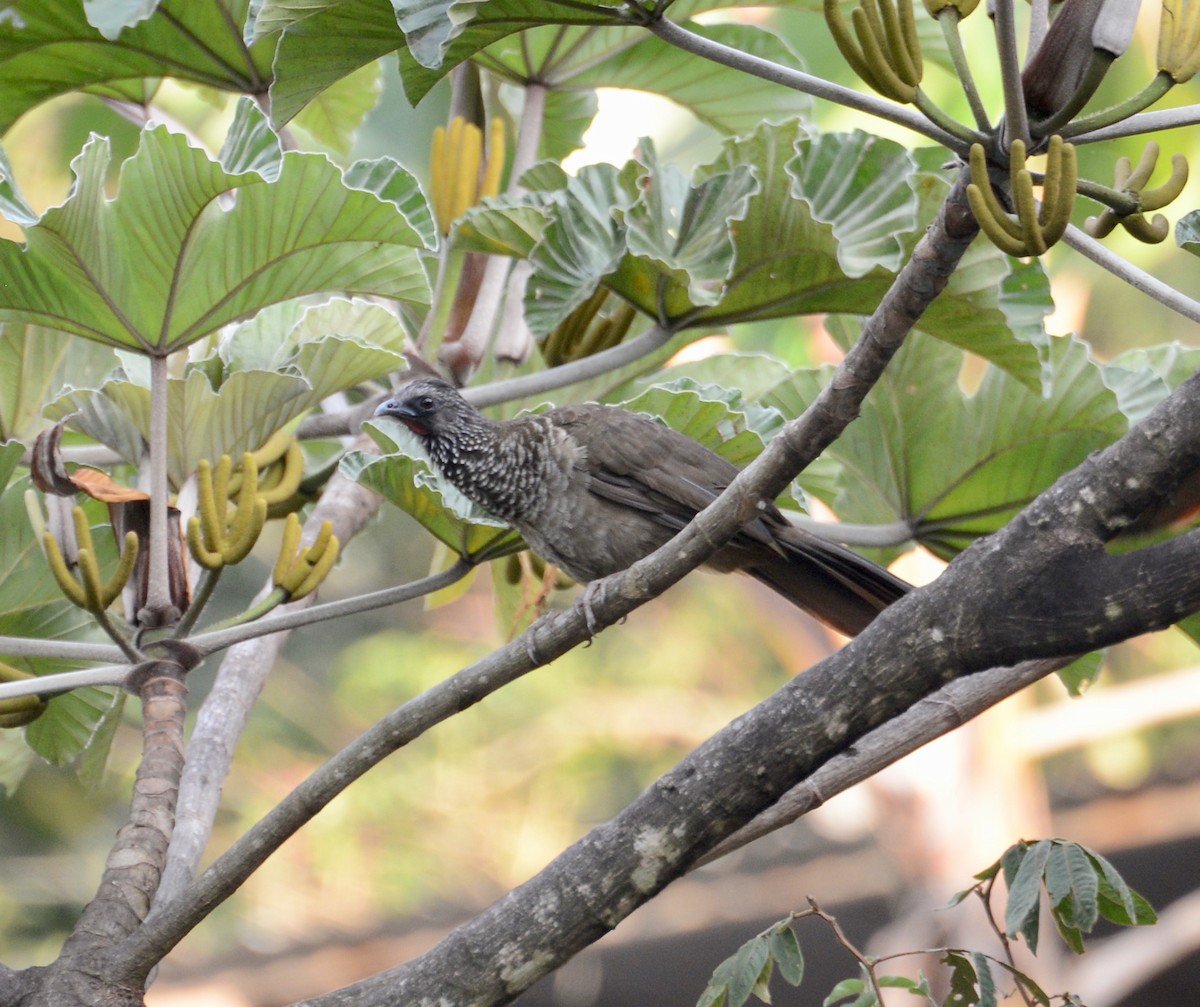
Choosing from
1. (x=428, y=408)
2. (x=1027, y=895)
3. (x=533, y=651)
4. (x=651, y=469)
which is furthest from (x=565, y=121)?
(x=1027, y=895)

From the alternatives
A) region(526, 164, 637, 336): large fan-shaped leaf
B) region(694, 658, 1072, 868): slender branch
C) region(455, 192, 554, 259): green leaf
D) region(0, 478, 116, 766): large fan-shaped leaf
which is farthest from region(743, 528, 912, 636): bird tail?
region(0, 478, 116, 766): large fan-shaped leaf

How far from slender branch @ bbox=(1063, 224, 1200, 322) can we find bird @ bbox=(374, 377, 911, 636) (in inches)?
41.6

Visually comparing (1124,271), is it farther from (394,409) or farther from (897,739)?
(394,409)

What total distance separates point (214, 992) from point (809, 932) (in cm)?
373

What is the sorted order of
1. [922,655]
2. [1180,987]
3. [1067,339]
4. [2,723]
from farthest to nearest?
[1180,987], [1067,339], [2,723], [922,655]

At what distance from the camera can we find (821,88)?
4.30ft

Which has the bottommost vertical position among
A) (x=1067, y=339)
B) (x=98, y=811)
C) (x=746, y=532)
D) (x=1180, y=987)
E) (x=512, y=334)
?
(x=1180, y=987)

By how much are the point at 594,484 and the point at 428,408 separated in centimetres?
38

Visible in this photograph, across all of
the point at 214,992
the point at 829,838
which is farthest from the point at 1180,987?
the point at 214,992

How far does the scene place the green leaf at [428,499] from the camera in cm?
204

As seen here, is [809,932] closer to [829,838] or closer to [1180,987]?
[829,838]

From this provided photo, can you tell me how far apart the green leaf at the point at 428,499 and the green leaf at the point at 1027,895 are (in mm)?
1027

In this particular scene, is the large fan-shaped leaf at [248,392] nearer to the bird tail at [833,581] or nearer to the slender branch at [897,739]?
the bird tail at [833,581]

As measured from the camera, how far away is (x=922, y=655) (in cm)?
147
